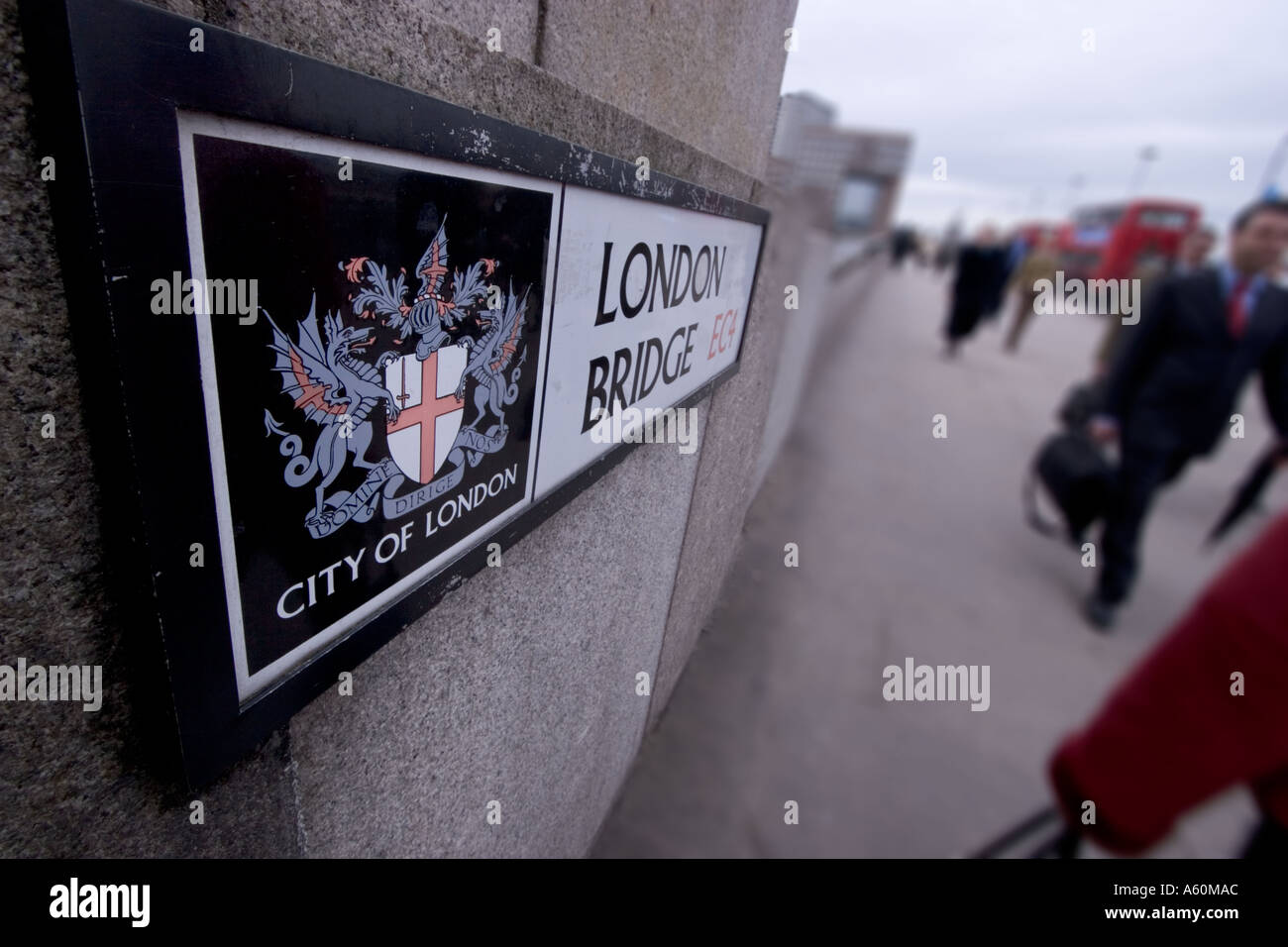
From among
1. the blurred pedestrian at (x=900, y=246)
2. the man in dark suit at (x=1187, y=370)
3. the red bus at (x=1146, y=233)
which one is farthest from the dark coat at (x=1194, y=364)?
the blurred pedestrian at (x=900, y=246)

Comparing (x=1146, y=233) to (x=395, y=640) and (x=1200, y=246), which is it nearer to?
(x=1200, y=246)

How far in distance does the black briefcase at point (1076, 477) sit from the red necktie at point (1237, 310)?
41.9 inches

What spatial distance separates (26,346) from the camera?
1.41 ft

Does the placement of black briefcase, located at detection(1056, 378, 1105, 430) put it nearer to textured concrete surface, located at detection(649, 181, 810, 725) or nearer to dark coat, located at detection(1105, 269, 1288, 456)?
dark coat, located at detection(1105, 269, 1288, 456)

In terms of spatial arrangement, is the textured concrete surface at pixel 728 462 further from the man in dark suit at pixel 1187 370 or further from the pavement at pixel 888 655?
the man in dark suit at pixel 1187 370

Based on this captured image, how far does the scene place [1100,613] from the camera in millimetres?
3775

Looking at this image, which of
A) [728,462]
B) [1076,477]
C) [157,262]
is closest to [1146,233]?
[1076,477]

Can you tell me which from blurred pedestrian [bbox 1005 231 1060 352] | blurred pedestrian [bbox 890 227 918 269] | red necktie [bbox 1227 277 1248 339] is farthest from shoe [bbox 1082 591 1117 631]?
blurred pedestrian [bbox 890 227 918 269]

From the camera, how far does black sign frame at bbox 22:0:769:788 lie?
1.28ft

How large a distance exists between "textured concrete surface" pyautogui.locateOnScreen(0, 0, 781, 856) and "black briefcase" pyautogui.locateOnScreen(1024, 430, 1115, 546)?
143 inches

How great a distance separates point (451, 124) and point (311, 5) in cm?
15

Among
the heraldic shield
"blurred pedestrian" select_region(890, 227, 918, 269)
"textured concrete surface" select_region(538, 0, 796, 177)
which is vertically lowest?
the heraldic shield

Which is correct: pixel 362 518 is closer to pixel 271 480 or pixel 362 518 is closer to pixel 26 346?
pixel 271 480
